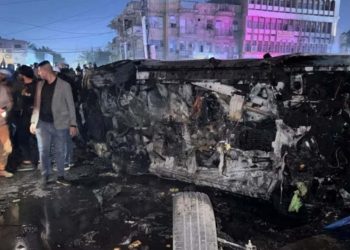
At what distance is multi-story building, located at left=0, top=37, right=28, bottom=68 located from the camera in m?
73.2

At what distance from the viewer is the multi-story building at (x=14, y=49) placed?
73250 millimetres

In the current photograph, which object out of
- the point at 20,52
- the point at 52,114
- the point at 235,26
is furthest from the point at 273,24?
the point at 52,114

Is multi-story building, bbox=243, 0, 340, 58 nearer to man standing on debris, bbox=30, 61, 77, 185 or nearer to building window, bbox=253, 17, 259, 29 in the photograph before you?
building window, bbox=253, 17, 259, 29

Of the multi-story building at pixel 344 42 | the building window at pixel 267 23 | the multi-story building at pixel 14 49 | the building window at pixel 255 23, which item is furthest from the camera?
the multi-story building at pixel 344 42

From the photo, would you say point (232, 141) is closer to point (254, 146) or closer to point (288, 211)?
point (254, 146)

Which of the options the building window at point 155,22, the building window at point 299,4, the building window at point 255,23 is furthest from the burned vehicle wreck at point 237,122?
the building window at point 299,4

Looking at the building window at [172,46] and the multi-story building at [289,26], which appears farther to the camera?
the multi-story building at [289,26]

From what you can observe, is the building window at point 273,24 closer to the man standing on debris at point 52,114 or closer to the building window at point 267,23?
the building window at point 267,23

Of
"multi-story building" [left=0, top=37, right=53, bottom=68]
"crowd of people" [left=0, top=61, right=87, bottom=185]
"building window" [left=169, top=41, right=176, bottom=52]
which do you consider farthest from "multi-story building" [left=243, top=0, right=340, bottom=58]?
"crowd of people" [left=0, top=61, right=87, bottom=185]

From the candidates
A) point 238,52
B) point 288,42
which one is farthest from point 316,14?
point 238,52

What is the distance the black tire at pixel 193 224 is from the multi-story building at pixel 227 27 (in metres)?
48.4

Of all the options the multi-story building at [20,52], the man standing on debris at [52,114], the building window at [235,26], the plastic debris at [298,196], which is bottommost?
the plastic debris at [298,196]

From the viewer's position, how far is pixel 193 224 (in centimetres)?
252

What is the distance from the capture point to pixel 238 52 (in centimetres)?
5938
